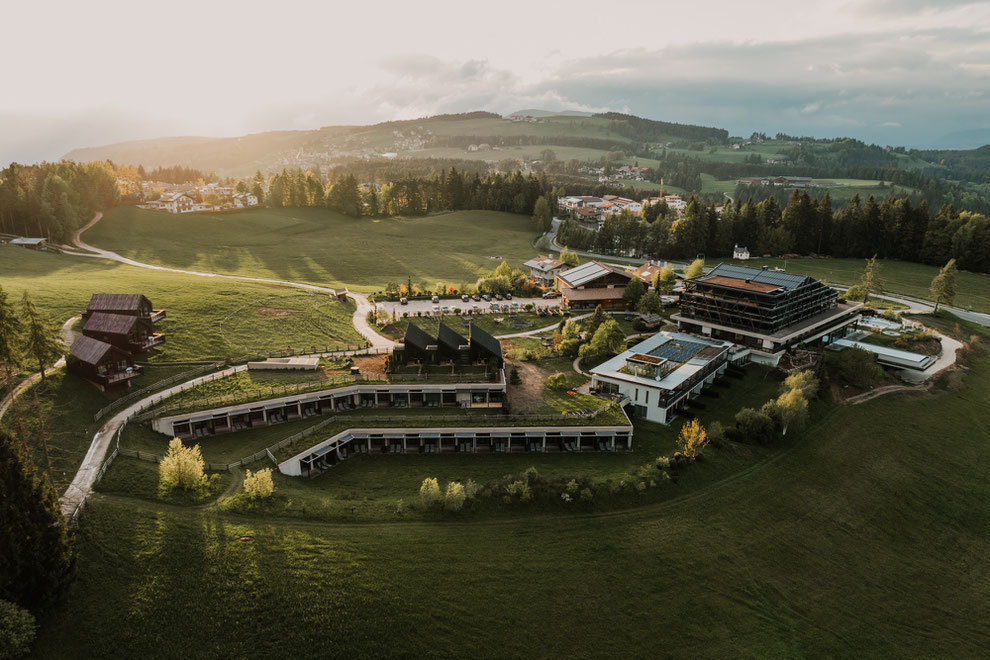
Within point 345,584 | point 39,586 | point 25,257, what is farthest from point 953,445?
point 25,257

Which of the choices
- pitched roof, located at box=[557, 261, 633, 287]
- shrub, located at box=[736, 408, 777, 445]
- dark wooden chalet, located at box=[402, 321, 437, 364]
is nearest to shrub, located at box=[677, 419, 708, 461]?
shrub, located at box=[736, 408, 777, 445]

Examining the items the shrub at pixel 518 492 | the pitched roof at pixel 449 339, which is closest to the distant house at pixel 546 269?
the pitched roof at pixel 449 339

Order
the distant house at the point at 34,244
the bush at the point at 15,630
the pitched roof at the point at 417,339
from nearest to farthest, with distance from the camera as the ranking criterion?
1. the bush at the point at 15,630
2. the pitched roof at the point at 417,339
3. the distant house at the point at 34,244

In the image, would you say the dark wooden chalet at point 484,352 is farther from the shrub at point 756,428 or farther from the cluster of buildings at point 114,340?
the cluster of buildings at point 114,340

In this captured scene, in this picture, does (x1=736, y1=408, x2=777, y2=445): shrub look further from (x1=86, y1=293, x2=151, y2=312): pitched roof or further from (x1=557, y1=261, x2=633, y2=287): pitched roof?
(x1=86, y1=293, x2=151, y2=312): pitched roof

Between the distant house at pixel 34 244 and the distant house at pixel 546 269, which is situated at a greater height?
the distant house at pixel 34 244

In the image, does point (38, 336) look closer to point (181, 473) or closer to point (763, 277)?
point (181, 473)

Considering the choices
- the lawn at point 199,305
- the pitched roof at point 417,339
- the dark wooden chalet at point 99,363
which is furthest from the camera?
the lawn at point 199,305
